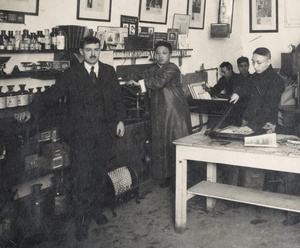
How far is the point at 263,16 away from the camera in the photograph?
311 inches

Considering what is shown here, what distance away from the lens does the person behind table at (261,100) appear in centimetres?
403

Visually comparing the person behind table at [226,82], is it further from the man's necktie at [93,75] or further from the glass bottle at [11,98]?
the glass bottle at [11,98]

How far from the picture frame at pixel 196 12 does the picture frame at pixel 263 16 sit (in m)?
1.25

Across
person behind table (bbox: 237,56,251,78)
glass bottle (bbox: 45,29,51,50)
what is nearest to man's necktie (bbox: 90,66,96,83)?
glass bottle (bbox: 45,29,51,50)

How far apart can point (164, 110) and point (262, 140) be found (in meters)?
1.86

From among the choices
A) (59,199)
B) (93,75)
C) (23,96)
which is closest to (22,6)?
(23,96)

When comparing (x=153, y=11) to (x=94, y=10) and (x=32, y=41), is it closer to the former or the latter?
(x=94, y=10)

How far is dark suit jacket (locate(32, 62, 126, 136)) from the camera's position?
3670 millimetres

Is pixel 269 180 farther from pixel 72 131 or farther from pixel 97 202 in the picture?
pixel 72 131

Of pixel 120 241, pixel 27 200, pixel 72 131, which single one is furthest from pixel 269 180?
pixel 27 200

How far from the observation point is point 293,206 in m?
3.26

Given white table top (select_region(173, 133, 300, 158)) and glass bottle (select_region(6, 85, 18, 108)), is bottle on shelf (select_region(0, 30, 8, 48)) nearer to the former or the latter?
glass bottle (select_region(6, 85, 18, 108))

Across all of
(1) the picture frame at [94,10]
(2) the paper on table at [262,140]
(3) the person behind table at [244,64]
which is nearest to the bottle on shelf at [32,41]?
(1) the picture frame at [94,10]

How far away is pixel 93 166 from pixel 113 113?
1.81ft
